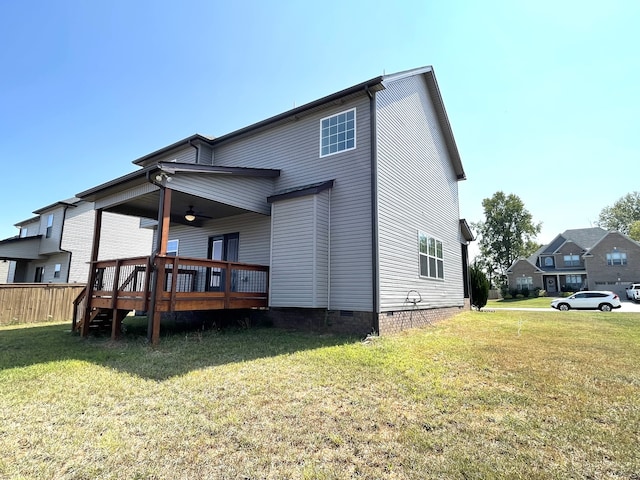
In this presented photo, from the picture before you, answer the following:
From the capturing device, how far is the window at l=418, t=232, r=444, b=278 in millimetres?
11408

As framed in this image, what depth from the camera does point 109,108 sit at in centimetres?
1348

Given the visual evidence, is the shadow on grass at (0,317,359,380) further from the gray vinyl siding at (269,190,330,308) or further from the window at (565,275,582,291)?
the window at (565,275,582,291)

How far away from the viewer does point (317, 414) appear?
355 cm

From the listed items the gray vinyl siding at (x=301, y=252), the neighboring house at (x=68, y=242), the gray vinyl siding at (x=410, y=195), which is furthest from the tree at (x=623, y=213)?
the neighboring house at (x=68, y=242)

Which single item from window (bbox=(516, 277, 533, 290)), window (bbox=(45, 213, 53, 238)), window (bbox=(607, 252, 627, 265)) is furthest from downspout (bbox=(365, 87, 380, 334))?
window (bbox=(516, 277, 533, 290))

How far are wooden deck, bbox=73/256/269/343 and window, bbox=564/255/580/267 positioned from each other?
153 feet

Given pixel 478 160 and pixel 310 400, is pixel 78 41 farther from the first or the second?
pixel 478 160

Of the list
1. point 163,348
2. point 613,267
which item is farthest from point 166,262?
point 613,267

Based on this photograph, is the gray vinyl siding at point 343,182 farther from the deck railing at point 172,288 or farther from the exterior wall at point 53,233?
the exterior wall at point 53,233

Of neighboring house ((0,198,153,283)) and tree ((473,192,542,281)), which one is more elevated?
tree ((473,192,542,281))

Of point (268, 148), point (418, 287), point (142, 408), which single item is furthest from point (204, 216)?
point (142, 408)

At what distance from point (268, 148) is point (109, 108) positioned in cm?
765

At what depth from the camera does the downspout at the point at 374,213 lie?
26.6ft

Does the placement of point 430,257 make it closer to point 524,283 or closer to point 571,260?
point 524,283
